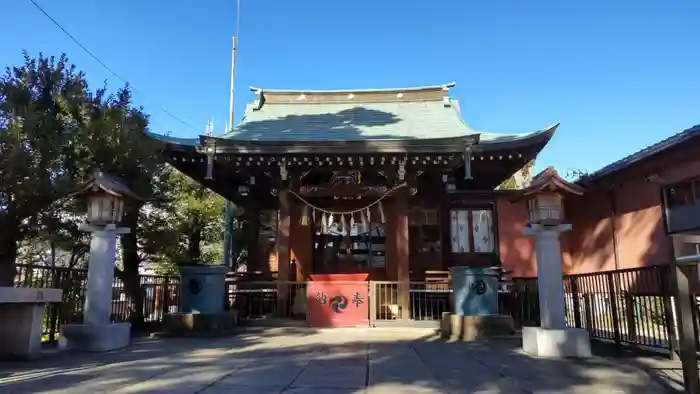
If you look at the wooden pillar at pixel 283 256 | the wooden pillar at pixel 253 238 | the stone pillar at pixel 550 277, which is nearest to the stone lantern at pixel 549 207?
the stone pillar at pixel 550 277

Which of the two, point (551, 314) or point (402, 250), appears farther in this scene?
point (402, 250)

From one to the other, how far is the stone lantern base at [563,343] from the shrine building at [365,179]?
4.20 meters

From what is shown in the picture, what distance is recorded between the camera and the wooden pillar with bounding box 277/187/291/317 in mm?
10203

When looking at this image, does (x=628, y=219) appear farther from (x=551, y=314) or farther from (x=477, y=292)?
(x=551, y=314)

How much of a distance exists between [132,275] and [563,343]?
8770 mm

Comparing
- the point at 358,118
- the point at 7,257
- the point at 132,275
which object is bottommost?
the point at 132,275

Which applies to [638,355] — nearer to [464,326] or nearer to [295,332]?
[464,326]

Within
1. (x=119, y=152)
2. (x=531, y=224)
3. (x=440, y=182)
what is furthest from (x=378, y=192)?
(x=119, y=152)

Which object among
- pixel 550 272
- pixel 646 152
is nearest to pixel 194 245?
pixel 550 272

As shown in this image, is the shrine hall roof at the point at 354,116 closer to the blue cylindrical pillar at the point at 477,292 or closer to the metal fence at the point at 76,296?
the blue cylindrical pillar at the point at 477,292

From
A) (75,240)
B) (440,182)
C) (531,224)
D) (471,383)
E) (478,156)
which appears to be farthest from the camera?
(440,182)

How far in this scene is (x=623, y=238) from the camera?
10.8 meters

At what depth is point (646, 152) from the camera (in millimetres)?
9250

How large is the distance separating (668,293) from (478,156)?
5.26 m
